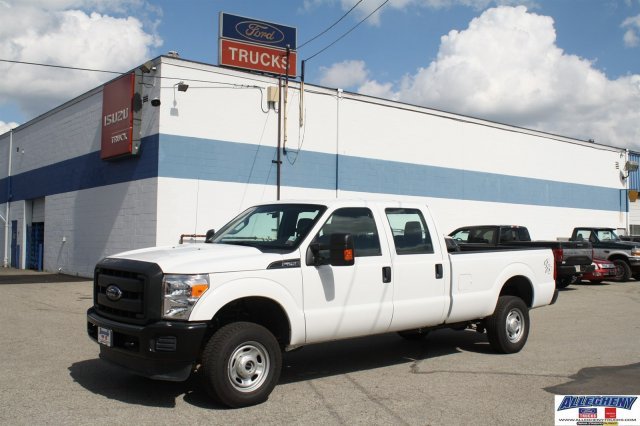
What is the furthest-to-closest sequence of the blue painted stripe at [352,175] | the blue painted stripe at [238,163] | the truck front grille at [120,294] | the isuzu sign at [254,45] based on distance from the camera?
the isuzu sign at [254,45] < the blue painted stripe at [352,175] < the blue painted stripe at [238,163] < the truck front grille at [120,294]

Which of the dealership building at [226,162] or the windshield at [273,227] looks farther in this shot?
the dealership building at [226,162]

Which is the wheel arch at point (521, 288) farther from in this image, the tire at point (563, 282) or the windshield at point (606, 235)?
the windshield at point (606, 235)

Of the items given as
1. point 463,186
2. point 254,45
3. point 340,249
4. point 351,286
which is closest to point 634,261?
point 463,186

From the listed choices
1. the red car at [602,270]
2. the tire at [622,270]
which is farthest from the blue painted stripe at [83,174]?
the tire at [622,270]

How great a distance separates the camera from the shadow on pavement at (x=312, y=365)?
5.97 meters

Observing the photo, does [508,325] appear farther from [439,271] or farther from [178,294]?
[178,294]

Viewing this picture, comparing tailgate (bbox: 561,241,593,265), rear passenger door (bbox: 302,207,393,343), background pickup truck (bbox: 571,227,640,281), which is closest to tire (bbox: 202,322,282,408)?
rear passenger door (bbox: 302,207,393,343)

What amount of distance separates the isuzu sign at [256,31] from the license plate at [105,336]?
16659 millimetres

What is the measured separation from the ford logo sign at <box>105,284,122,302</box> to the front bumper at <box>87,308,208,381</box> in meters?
0.29

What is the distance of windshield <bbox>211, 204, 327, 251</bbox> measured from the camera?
6.32 meters

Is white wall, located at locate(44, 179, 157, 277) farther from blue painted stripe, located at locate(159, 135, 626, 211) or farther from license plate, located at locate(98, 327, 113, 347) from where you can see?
license plate, located at locate(98, 327, 113, 347)

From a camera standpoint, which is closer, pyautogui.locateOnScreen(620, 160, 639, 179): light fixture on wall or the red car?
the red car

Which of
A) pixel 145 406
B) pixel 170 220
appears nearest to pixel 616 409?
pixel 145 406

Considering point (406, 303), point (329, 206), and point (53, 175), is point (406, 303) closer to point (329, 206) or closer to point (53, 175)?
point (329, 206)
